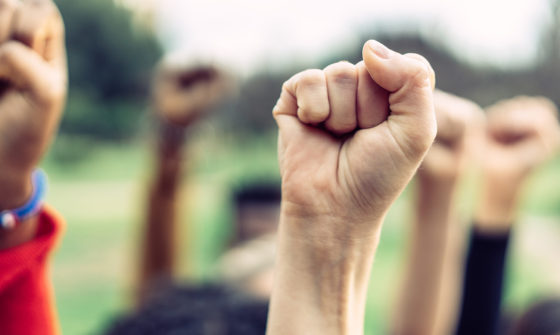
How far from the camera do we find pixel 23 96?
0.77 metres

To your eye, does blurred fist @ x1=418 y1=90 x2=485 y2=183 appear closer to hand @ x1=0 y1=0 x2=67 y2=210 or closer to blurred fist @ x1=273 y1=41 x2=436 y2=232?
blurred fist @ x1=273 y1=41 x2=436 y2=232

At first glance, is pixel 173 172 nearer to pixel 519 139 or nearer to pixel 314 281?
pixel 519 139

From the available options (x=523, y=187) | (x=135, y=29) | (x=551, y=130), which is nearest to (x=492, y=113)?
(x=551, y=130)

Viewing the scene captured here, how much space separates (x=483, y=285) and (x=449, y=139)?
45cm

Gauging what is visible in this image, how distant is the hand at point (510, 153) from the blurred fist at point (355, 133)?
1.01 m

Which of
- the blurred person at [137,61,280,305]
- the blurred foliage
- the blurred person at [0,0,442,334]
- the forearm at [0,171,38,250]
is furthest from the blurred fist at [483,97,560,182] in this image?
the blurred foliage

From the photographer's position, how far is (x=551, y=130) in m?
1.57

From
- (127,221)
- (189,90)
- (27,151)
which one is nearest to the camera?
(27,151)

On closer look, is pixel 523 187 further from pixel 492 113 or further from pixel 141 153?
pixel 141 153

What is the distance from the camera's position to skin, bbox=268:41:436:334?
1.79 ft

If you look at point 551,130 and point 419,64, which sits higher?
point 419,64

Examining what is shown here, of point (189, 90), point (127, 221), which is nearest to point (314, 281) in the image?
point (189, 90)

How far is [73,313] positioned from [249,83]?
3701 millimetres

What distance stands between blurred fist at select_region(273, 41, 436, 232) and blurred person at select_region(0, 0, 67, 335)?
0.38m
